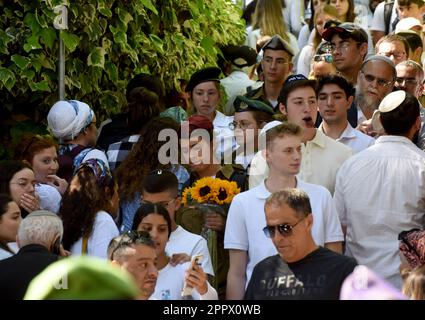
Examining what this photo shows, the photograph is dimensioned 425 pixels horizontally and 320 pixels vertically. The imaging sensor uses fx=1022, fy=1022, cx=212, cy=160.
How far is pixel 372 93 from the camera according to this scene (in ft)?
26.8

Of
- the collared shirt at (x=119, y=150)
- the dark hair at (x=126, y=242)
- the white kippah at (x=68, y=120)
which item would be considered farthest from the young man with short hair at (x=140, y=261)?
the white kippah at (x=68, y=120)

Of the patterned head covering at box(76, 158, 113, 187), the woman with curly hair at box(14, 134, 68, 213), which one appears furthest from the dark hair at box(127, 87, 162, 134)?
the patterned head covering at box(76, 158, 113, 187)

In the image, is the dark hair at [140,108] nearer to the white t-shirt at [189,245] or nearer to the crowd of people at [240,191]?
the crowd of people at [240,191]

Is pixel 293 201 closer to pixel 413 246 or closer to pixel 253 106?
pixel 413 246

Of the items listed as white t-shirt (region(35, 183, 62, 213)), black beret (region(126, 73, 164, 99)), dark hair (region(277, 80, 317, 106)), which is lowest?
white t-shirt (region(35, 183, 62, 213))

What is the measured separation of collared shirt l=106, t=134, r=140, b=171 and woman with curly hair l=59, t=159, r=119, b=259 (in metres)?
1.04

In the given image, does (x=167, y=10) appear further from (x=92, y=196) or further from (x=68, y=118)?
(x=92, y=196)

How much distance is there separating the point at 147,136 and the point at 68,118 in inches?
37.7

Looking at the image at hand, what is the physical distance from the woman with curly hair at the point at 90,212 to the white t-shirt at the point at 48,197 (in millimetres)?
479

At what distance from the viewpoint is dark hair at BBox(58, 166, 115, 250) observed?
20.4 ft

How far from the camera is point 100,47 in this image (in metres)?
8.84

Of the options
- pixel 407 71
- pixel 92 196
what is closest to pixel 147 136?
pixel 92 196

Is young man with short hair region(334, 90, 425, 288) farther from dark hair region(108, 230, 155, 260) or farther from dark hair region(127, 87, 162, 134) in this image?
dark hair region(127, 87, 162, 134)

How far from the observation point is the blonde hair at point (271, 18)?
11.6 meters
